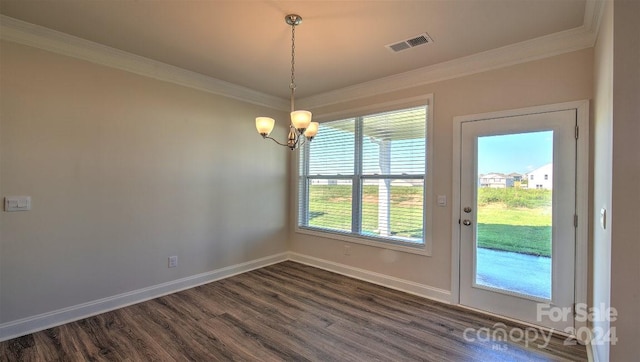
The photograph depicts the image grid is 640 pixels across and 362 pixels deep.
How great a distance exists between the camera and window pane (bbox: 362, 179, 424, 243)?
3.57 m

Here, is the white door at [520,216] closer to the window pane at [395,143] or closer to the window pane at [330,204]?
the window pane at [395,143]

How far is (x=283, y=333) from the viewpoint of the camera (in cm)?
261

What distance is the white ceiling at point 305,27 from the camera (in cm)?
221

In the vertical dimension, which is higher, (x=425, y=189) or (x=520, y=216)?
(x=425, y=189)

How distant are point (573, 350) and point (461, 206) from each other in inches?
57.1

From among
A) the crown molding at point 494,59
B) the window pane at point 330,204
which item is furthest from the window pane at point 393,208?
the crown molding at point 494,59

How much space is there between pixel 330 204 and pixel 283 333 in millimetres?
2227

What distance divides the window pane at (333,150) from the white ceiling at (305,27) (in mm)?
1126

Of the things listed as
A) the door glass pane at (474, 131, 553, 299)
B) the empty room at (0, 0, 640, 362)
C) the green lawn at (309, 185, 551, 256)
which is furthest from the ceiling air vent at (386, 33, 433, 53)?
the green lawn at (309, 185, 551, 256)

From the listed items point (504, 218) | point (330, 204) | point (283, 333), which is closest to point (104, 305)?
point (283, 333)

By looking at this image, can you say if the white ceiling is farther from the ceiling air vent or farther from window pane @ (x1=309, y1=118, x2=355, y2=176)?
window pane @ (x1=309, y1=118, x2=355, y2=176)

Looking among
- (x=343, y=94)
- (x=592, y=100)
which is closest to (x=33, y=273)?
(x=343, y=94)

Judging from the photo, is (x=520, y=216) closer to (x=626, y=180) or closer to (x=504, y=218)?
(x=504, y=218)

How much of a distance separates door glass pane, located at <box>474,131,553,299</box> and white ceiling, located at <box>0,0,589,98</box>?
1013mm
